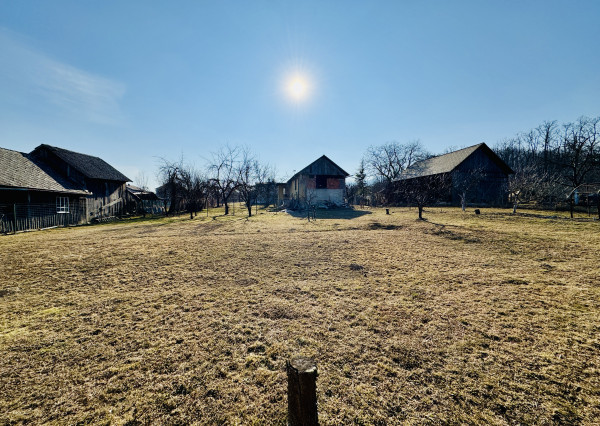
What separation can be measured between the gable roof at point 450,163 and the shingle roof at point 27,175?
4028cm

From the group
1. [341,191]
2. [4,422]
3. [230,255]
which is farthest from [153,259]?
[341,191]

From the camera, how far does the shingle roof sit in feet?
50.4

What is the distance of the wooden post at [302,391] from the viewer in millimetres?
1617

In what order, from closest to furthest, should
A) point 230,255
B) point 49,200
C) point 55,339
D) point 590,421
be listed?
point 590,421 < point 55,339 < point 230,255 < point 49,200

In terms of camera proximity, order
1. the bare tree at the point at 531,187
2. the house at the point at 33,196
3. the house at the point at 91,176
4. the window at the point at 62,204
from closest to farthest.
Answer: the house at the point at 33,196 < the window at the point at 62,204 < the bare tree at the point at 531,187 < the house at the point at 91,176

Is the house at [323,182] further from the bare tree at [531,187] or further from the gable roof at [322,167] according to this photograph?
the bare tree at [531,187]

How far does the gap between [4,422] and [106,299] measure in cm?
288

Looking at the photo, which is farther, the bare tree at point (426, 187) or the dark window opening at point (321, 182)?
the dark window opening at point (321, 182)

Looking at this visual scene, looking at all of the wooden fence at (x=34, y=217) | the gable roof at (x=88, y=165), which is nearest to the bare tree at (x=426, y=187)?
the wooden fence at (x=34, y=217)

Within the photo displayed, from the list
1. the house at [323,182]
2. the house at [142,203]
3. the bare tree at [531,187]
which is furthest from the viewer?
the house at [323,182]

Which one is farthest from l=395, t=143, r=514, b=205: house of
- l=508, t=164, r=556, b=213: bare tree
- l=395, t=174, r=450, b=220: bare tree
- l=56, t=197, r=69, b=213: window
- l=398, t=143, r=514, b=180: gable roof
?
l=56, t=197, r=69, b=213: window

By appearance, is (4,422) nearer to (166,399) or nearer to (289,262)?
(166,399)

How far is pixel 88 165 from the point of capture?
24.3m

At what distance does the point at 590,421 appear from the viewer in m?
2.14
